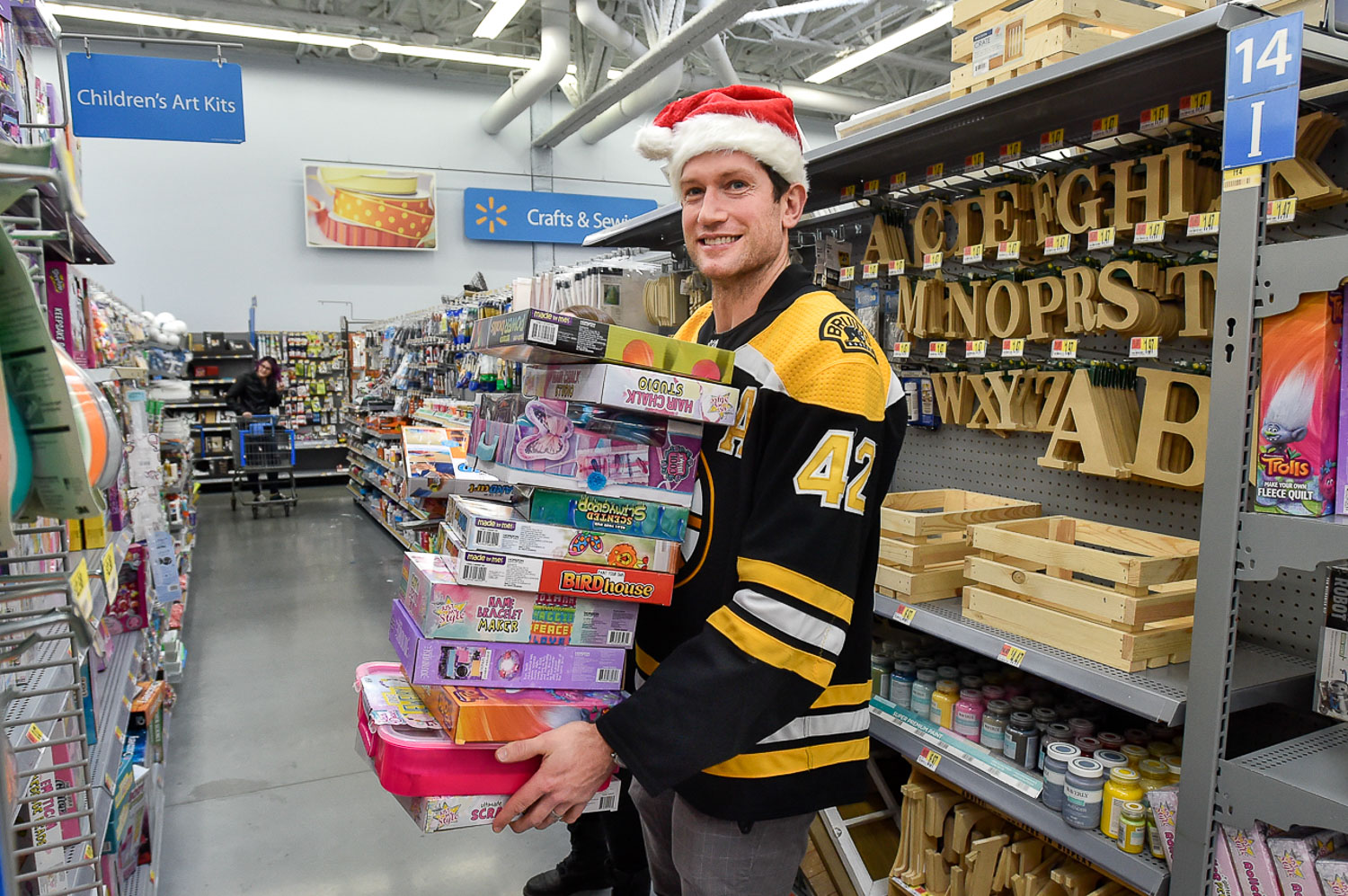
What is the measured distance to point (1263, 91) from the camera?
5.15 ft

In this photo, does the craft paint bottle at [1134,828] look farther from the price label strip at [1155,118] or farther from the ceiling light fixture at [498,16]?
the ceiling light fixture at [498,16]

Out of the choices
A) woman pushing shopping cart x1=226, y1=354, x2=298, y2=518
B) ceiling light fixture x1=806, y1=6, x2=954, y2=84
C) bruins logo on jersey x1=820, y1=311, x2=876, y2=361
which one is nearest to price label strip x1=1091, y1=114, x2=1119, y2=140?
bruins logo on jersey x1=820, y1=311, x2=876, y2=361

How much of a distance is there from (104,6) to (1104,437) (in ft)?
43.8

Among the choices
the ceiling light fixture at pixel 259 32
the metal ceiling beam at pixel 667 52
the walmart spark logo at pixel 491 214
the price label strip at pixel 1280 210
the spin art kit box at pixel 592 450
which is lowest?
the spin art kit box at pixel 592 450

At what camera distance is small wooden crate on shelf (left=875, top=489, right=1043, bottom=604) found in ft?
8.20

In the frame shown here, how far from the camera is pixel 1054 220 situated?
8.53ft

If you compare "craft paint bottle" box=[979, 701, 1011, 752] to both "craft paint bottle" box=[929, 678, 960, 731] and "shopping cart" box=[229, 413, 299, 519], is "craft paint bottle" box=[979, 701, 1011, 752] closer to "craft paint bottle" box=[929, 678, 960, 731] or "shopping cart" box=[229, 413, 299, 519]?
"craft paint bottle" box=[929, 678, 960, 731]

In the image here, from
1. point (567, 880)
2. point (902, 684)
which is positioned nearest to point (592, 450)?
point (902, 684)

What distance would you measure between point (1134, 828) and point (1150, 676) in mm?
342

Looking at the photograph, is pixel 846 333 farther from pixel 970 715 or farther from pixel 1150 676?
pixel 970 715

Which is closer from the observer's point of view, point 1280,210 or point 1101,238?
point 1280,210

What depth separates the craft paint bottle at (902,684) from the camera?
2.63m

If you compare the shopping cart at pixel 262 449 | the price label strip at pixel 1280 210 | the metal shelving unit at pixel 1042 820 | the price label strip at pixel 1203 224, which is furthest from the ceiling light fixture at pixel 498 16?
the price label strip at pixel 1280 210

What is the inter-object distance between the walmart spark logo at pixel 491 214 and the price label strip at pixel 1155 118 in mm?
13489
